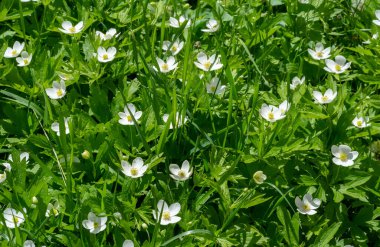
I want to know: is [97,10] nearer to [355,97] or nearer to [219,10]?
[219,10]

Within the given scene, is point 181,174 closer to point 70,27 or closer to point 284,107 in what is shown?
point 284,107

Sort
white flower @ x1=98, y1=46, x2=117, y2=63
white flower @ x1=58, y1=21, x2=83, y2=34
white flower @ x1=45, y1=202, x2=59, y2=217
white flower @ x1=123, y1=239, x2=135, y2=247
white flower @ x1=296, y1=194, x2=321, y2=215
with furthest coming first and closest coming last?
white flower @ x1=58, y1=21, x2=83, y2=34
white flower @ x1=98, y1=46, x2=117, y2=63
white flower @ x1=296, y1=194, x2=321, y2=215
white flower @ x1=45, y1=202, x2=59, y2=217
white flower @ x1=123, y1=239, x2=135, y2=247

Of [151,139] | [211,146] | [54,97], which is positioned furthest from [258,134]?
[54,97]

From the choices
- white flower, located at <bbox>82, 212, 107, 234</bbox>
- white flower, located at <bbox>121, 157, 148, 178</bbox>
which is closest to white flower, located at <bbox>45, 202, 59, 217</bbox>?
white flower, located at <bbox>82, 212, 107, 234</bbox>

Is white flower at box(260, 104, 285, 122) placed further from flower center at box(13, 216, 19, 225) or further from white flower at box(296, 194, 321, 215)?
flower center at box(13, 216, 19, 225)

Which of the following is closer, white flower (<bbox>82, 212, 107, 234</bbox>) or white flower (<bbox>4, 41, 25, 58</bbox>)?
white flower (<bbox>82, 212, 107, 234</bbox>)

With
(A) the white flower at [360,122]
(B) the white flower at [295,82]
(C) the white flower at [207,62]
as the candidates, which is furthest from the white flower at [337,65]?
(C) the white flower at [207,62]
